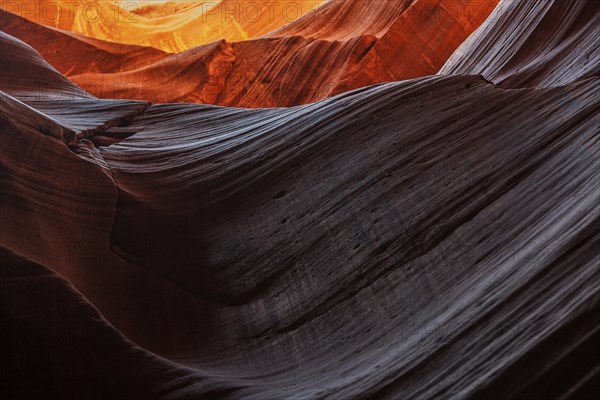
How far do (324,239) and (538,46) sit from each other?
9.75ft

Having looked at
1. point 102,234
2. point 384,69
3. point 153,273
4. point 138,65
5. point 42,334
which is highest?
point 138,65

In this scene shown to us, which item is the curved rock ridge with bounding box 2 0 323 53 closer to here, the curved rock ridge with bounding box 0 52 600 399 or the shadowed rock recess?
the shadowed rock recess

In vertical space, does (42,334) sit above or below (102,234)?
below

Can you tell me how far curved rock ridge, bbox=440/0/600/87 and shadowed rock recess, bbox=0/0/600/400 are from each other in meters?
0.02

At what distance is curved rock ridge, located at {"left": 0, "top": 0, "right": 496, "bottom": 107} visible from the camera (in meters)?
11.1

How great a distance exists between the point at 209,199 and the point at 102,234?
880mm

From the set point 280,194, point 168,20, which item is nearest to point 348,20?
point 168,20

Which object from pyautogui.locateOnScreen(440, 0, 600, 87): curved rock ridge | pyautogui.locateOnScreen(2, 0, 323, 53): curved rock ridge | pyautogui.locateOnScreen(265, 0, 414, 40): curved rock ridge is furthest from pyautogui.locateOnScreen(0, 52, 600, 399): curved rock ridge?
pyautogui.locateOnScreen(2, 0, 323, 53): curved rock ridge

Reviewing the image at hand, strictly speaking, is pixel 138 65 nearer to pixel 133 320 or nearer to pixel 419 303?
pixel 133 320

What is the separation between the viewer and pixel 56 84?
7.73 m

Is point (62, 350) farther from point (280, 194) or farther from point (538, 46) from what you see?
point (538, 46)

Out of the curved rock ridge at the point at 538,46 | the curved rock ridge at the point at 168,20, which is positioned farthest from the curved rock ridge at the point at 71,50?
the curved rock ridge at the point at 538,46

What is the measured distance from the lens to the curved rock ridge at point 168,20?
15367mm

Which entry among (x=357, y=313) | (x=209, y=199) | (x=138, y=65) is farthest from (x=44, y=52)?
(x=357, y=313)
